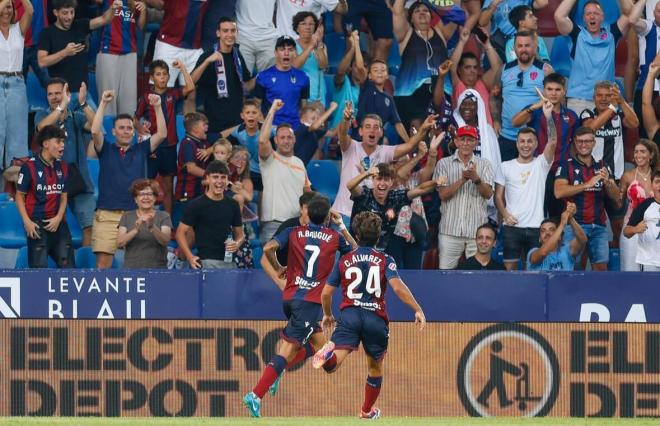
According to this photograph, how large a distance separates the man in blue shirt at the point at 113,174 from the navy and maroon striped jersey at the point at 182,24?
155 cm

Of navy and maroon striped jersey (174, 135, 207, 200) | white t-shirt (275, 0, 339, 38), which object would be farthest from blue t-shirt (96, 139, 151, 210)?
white t-shirt (275, 0, 339, 38)

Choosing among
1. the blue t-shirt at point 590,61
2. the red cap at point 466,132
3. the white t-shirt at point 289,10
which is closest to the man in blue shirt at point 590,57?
the blue t-shirt at point 590,61

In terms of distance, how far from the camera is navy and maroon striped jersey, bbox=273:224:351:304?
40.3 ft

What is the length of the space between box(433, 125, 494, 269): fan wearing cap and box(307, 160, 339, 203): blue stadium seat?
149 centimetres

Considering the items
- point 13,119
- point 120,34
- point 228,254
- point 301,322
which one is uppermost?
point 120,34

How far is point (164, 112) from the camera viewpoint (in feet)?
51.2

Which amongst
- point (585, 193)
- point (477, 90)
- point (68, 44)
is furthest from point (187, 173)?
point (585, 193)

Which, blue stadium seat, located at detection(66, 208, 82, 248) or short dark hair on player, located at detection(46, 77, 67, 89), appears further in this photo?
blue stadium seat, located at detection(66, 208, 82, 248)

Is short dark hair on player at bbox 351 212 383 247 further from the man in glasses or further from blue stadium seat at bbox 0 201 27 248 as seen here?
blue stadium seat at bbox 0 201 27 248

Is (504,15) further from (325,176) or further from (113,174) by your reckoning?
(113,174)

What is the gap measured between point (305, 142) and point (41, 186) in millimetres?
3107

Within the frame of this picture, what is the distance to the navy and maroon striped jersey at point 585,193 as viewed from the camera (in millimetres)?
15461

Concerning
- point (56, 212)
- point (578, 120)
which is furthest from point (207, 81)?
point (578, 120)

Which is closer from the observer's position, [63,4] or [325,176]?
[63,4]
